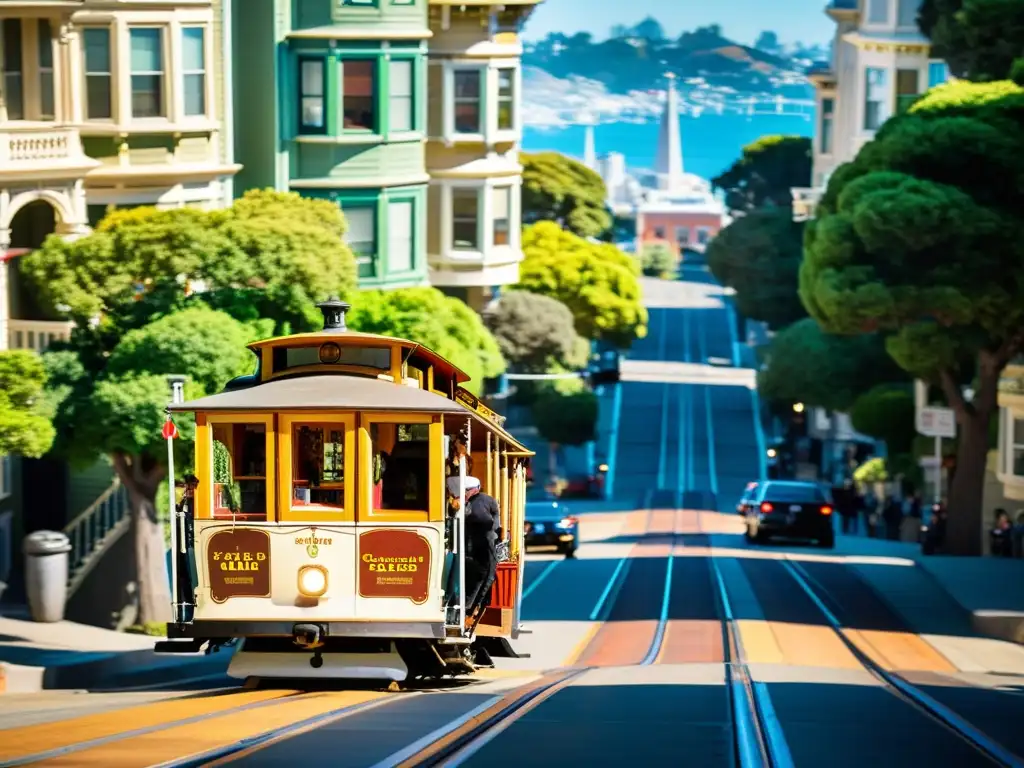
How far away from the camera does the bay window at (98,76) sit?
3612cm

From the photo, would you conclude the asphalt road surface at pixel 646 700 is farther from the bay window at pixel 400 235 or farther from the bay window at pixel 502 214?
the bay window at pixel 502 214

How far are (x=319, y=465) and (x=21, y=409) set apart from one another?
897 cm

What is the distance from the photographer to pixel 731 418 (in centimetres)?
10775

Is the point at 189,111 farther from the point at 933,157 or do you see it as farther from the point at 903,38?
the point at 903,38

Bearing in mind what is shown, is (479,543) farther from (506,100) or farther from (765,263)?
(765,263)

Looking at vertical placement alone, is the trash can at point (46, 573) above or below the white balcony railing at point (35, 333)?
below

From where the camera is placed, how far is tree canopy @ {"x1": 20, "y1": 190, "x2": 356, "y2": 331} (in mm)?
29781

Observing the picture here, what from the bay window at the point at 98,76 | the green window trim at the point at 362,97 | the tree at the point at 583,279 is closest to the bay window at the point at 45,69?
the bay window at the point at 98,76

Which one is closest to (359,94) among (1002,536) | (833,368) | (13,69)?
(13,69)

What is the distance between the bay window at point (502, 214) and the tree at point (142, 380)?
23027 mm

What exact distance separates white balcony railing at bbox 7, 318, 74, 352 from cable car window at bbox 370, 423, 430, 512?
12.6m

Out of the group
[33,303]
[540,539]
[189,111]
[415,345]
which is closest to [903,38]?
[540,539]

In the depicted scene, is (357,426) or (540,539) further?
(540,539)

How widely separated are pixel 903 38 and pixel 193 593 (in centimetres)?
5148
